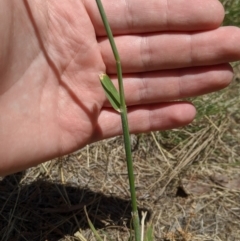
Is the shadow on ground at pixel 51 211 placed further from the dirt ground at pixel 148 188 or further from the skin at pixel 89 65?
the skin at pixel 89 65

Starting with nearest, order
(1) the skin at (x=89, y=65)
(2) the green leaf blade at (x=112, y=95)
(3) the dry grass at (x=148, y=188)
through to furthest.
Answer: (2) the green leaf blade at (x=112, y=95) → (1) the skin at (x=89, y=65) → (3) the dry grass at (x=148, y=188)

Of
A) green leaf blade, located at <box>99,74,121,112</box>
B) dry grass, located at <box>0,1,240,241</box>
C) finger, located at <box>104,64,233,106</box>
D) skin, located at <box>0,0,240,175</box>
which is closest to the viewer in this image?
green leaf blade, located at <box>99,74,121,112</box>

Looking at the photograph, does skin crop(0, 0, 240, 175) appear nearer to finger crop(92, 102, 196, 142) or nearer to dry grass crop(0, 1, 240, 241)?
finger crop(92, 102, 196, 142)

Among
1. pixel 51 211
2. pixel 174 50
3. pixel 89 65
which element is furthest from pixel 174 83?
pixel 51 211

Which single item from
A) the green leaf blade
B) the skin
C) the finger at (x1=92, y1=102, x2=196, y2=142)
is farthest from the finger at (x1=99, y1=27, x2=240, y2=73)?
the green leaf blade

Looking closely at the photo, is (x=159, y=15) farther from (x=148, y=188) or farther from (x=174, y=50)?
(x=148, y=188)

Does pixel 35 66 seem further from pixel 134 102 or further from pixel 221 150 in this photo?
pixel 221 150

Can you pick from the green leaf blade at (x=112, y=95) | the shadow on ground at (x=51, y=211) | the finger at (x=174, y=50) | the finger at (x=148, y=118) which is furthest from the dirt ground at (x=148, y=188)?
the green leaf blade at (x=112, y=95)

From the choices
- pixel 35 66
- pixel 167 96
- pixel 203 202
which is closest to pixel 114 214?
pixel 203 202
